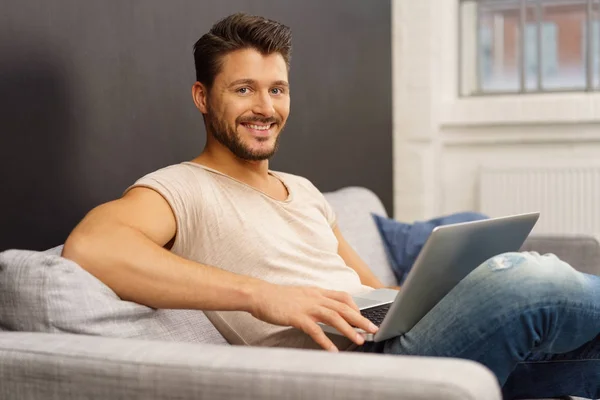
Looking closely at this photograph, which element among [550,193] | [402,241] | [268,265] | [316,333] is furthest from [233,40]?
[550,193]

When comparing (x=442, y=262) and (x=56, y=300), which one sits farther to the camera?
(x=442, y=262)

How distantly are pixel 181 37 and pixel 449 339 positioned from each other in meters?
1.35

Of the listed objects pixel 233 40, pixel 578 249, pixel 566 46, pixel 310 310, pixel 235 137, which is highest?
pixel 566 46

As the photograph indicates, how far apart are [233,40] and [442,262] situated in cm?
76

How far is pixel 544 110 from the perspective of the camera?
390cm

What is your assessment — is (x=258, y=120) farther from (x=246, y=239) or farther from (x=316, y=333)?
(x=316, y=333)

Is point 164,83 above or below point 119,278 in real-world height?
above

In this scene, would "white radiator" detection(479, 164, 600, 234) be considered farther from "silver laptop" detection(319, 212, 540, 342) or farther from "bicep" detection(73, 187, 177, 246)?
"bicep" detection(73, 187, 177, 246)

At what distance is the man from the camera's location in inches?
54.9

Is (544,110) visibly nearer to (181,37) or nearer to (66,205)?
(181,37)

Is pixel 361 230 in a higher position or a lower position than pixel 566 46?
lower

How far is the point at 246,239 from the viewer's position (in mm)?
1783

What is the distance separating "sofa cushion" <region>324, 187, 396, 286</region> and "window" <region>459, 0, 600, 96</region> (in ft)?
5.92

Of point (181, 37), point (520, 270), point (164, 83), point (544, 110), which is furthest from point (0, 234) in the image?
point (544, 110)
